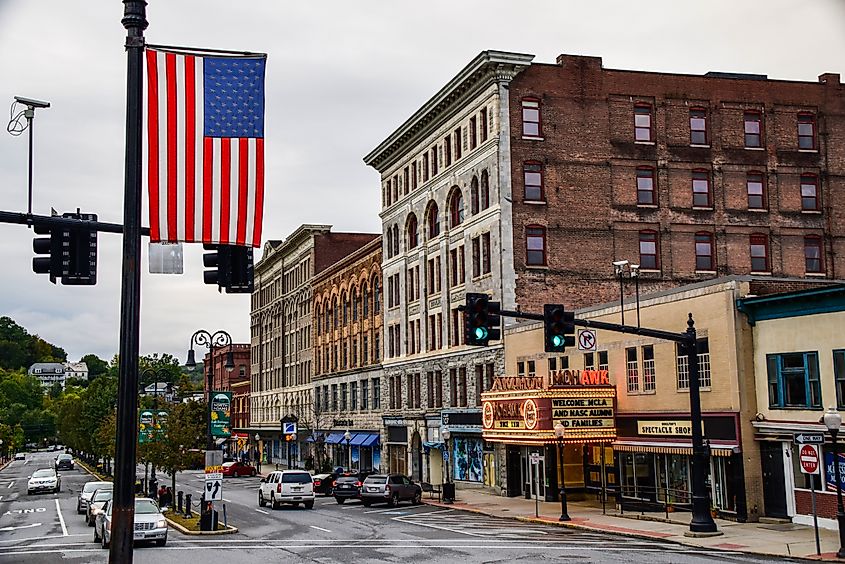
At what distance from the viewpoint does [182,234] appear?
548 inches

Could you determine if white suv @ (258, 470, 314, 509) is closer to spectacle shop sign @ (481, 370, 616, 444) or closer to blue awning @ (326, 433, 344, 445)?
spectacle shop sign @ (481, 370, 616, 444)

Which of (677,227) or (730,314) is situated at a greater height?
(677,227)

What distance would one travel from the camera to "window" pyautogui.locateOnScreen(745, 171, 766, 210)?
58.4 meters

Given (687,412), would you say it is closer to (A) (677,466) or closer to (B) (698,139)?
(A) (677,466)

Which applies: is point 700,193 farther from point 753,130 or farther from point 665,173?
point 753,130

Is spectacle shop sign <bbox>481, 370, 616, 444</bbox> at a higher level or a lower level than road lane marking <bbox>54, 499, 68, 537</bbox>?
higher

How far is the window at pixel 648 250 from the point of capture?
5656 cm

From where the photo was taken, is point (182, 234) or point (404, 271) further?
point (404, 271)

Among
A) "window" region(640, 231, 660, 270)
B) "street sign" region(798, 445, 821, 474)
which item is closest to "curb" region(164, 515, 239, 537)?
"street sign" region(798, 445, 821, 474)

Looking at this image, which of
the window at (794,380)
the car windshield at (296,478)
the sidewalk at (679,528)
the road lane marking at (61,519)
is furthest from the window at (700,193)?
the road lane marking at (61,519)

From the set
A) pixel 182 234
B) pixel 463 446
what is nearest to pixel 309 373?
pixel 463 446

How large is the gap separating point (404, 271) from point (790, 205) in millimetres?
25600

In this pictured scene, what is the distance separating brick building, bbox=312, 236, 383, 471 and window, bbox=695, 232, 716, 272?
27094 mm

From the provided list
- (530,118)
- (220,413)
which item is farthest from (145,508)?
(530,118)
